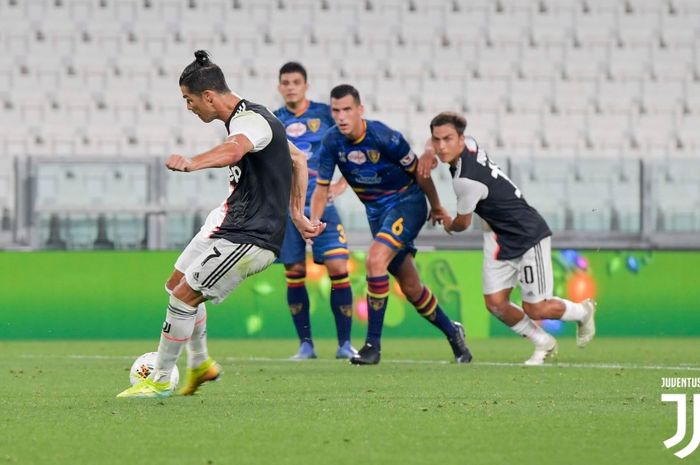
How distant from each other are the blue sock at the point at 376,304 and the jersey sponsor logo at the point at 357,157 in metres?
0.85

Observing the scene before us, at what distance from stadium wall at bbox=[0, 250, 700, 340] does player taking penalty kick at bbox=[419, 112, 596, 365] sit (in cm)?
398

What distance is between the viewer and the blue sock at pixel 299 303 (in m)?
11.4

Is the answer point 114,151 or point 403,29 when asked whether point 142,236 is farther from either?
point 403,29

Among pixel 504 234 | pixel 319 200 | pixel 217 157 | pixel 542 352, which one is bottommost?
pixel 542 352

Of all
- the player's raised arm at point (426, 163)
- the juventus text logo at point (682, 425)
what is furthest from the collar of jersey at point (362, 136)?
the juventus text logo at point (682, 425)

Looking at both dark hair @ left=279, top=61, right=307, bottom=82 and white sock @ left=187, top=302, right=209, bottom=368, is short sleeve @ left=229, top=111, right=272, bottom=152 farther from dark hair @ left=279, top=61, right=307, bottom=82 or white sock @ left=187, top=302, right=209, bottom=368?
dark hair @ left=279, top=61, right=307, bottom=82

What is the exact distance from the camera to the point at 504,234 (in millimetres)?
10289

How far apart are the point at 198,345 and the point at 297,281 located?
4.07 m

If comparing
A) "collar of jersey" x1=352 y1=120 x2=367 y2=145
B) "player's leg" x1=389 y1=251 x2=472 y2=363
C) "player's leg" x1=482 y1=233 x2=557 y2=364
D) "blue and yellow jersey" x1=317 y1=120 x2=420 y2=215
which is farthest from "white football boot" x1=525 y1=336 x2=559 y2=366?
"collar of jersey" x1=352 y1=120 x2=367 y2=145

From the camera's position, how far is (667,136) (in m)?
20.4

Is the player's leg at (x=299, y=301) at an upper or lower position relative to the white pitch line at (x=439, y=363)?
upper

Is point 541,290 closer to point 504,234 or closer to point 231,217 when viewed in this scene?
point 504,234

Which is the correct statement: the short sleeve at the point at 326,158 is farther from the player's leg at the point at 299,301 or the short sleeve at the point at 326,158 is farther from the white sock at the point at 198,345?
the white sock at the point at 198,345

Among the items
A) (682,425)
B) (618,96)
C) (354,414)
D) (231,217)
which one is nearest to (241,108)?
(231,217)
